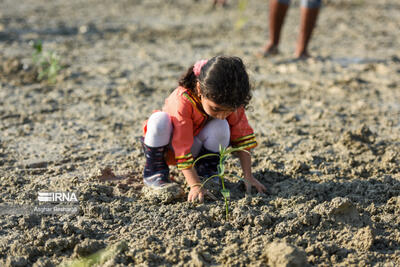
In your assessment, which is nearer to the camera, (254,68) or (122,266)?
(122,266)

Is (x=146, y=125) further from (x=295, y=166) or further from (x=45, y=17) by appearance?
(x=45, y=17)

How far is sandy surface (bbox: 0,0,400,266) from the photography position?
2.06 meters

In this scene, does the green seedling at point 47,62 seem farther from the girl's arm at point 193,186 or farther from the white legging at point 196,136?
the girl's arm at point 193,186

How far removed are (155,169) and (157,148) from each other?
15 cm

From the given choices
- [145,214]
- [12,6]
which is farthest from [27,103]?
[12,6]

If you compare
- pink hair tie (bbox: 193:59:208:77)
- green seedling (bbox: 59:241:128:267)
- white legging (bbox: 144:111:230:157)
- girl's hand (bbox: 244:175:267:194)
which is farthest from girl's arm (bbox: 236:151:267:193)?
green seedling (bbox: 59:241:128:267)

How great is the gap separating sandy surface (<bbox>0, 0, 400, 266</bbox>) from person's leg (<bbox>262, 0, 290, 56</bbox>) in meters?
0.20

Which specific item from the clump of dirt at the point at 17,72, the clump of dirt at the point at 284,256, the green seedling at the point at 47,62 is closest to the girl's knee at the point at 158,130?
the clump of dirt at the point at 284,256

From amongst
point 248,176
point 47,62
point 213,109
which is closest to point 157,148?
point 213,109

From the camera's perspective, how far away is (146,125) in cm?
255

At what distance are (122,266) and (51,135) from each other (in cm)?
172

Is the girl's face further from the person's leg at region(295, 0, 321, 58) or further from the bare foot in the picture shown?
the bare foot

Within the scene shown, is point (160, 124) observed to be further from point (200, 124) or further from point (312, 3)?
point (312, 3)

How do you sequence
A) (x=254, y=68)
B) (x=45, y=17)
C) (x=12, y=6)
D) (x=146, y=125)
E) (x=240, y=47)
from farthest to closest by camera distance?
1. (x=12, y=6)
2. (x=45, y=17)
3. (x=240, y=47)
4. (x=254, y=68)
5. (x=146, y=125)
